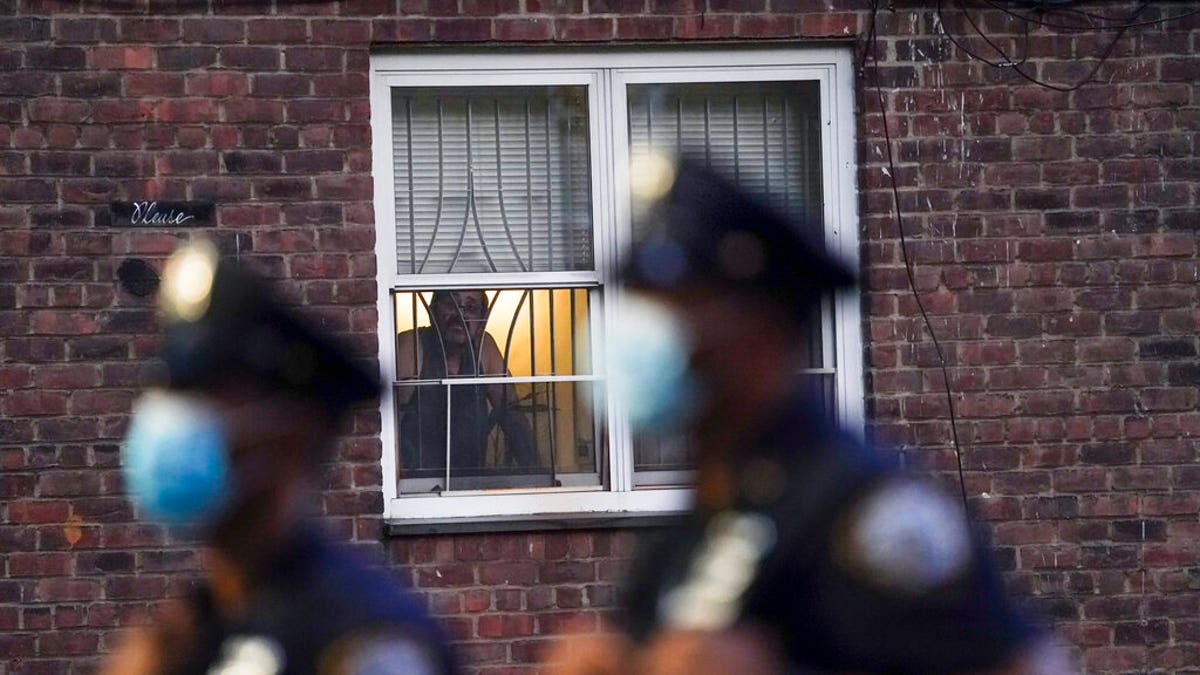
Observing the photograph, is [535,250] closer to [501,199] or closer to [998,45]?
[501,199]

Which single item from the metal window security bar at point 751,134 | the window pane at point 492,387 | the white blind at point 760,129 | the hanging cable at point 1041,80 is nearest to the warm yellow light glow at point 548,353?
the window pane at point 492,387

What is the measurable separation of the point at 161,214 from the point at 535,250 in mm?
1422

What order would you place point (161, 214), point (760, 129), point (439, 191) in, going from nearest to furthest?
point (161, 214) → point (439, 191) → point (760, 129)

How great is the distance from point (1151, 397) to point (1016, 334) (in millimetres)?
589

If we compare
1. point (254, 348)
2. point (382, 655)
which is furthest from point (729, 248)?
point (254, 348)

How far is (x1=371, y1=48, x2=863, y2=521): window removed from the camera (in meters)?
6.89

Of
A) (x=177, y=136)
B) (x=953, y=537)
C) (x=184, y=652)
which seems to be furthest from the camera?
(x=177, y=136)

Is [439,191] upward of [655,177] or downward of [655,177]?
upward

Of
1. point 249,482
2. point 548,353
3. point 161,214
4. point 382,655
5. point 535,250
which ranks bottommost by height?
point 382,655

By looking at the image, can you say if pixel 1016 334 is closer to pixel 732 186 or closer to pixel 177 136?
pixel 177 136

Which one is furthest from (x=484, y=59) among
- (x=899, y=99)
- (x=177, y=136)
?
(x=899, y=99)

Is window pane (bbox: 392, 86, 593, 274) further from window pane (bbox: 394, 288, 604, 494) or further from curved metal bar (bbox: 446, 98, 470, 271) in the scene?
window pane (bbox: 394, 288, 604, 494)

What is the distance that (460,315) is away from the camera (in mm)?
6906

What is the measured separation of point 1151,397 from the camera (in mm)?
6941
